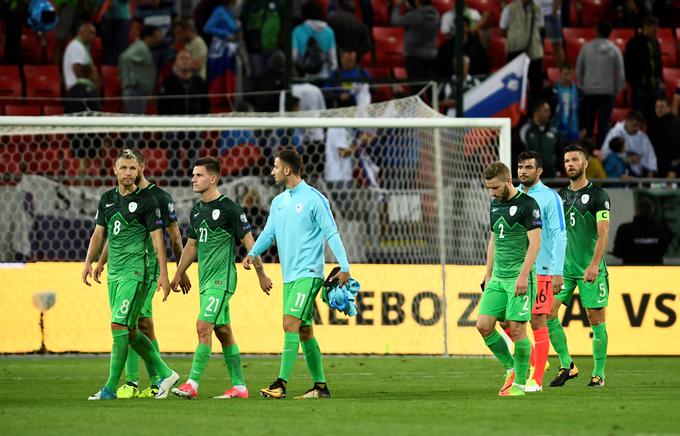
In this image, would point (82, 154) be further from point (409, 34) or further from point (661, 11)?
point (661, 11)

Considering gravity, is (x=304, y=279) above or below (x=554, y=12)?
below

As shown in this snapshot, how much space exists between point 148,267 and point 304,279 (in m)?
1.38

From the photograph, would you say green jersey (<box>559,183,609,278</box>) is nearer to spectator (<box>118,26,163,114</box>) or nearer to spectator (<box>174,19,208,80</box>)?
spectator (<box>174,19,208,80</box>)

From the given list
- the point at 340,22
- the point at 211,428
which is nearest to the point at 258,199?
the point at 340,22

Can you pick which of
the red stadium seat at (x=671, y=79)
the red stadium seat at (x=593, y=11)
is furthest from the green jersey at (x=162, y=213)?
the red stadium seat at (x=593, y=11)

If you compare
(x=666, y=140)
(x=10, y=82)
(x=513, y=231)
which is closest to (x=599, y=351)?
(x=513, y=231)

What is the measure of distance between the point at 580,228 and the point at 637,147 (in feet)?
30.2

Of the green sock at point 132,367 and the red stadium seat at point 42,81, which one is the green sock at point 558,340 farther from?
the red stadium seat at point 42,81

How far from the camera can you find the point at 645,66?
967 inches

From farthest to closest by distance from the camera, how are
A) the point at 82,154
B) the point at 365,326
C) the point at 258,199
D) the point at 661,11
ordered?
the point at 661,11 < the point at 82,154 < the point at 258,199 < the point at 365,326

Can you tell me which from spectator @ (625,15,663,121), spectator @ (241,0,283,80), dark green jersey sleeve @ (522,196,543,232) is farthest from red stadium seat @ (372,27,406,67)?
dark green jersey sleeve @ (522,196,543,232)

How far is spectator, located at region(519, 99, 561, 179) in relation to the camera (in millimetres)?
21469

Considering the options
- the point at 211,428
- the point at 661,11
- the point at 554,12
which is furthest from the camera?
the point at 661,11

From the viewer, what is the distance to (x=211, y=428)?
9.21 m
